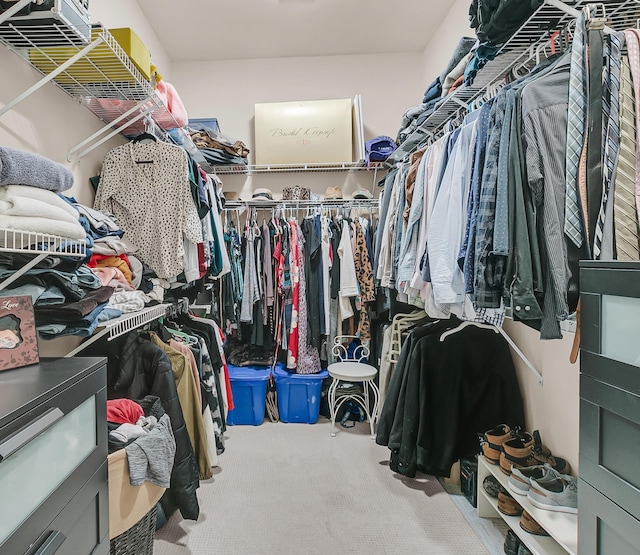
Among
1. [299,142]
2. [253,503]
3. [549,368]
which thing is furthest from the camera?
[299,142]

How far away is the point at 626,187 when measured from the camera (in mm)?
921

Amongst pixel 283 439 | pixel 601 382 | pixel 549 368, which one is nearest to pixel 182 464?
pixel 283 439

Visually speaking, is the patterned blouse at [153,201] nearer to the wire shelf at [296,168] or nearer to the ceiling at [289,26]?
the wire shelf at [296,168]

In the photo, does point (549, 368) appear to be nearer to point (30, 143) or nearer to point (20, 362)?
point (20, 362)

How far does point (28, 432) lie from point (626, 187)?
4.53 ft

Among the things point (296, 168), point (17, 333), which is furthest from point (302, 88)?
point (17, 333)

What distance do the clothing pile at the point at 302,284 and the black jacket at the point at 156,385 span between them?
4.02ft

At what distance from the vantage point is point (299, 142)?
3.27 metres

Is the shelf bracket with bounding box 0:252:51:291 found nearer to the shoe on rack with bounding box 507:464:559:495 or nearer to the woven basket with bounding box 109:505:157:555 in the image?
the woven basket with bounding box 109:505:157:555

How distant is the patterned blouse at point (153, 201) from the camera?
74.1 inches

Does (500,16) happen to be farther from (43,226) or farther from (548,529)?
(548,529)

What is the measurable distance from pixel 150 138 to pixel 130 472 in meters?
1.57

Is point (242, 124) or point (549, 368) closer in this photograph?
point (549, 368)

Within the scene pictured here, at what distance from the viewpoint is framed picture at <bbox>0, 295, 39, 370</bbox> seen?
96 cm
